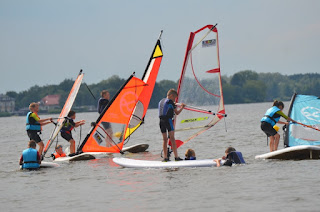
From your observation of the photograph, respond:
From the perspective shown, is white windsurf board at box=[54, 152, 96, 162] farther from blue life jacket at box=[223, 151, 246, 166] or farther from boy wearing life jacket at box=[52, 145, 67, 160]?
blue life jacket at box=[223, 151, 246, 166]

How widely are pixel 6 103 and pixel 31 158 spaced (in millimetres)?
181612

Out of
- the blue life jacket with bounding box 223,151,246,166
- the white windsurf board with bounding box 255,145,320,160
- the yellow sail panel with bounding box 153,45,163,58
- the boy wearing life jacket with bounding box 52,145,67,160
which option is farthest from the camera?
the yellow sail panel with bounding box 153,45,163,58

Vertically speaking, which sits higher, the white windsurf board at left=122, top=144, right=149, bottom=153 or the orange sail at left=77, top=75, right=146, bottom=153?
the orange sail at left=77, top=75, right=146, bottom=153

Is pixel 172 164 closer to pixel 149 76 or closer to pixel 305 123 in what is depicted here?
pixel 305 123

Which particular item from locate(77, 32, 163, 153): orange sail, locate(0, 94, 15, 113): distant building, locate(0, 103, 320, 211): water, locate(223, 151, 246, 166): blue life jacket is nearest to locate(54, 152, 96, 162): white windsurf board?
locate(77, 32, 163, 153): orange sail

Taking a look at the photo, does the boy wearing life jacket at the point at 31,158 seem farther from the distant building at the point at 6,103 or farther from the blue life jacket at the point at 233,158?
the distant building at the point at 6,103

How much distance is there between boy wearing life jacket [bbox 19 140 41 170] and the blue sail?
6.15m

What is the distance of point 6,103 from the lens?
189m

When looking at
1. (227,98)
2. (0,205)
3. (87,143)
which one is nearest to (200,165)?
(87,143)

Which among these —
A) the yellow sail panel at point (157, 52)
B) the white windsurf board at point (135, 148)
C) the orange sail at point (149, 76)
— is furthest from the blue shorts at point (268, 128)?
the white windsurf board at point (135, 148)

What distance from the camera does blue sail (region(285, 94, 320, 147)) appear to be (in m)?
14.4

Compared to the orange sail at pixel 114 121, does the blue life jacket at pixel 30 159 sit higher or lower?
lower

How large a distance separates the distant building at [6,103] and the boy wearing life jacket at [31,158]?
588ft

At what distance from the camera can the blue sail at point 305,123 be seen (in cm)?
1439
